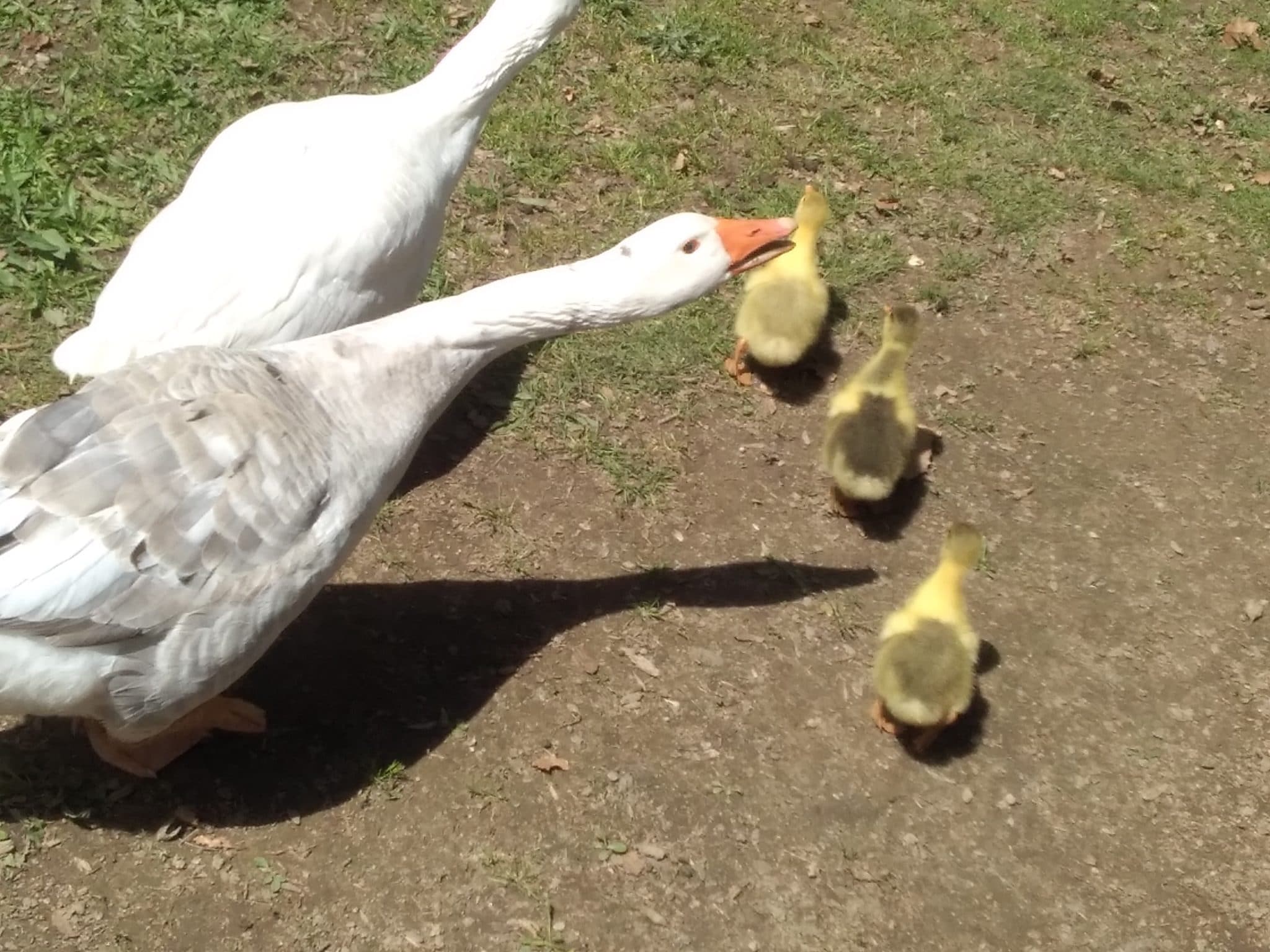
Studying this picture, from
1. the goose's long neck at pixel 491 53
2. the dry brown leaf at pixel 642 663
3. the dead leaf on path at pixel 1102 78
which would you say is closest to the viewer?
the dry brown leaf at pixel 642 663

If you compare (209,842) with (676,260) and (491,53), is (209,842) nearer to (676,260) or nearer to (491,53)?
(676,260)

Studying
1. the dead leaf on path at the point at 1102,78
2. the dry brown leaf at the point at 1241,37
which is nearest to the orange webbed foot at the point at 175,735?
the dead leaf on path at the point at 1102,78

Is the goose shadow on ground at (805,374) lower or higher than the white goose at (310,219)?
lower

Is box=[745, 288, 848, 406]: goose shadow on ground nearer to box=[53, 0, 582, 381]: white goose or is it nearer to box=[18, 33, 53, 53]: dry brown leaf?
box=[53, 0, 582, 381]: white goose

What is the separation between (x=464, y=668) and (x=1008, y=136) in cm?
429

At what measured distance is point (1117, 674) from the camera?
4051mm

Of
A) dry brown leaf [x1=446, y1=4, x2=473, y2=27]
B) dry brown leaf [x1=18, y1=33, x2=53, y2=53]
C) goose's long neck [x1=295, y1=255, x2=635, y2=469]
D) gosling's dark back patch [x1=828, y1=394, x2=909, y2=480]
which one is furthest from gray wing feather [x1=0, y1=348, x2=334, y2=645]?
dry brown leaf [x1=446, y1=4, x2=473, y2=27]

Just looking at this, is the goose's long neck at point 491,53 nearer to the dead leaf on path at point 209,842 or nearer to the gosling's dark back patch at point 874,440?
the gosling's dark back patch at point 874,440

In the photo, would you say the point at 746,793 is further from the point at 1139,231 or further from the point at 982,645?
the point at 1139,231

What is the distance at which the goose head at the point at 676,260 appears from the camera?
327 centimetres

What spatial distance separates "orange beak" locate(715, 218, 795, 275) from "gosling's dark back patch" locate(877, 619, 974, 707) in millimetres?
1244

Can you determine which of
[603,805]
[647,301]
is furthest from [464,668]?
[647,301]

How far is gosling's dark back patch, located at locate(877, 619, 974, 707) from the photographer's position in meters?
3.50

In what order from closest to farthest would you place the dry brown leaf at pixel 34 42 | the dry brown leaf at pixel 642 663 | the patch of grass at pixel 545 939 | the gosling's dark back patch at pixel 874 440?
the patch of grass at pixel 545 939, the dry brown leaf at pixel 642 663, the gosling's dark back patch at pixel 874 440, the dry brown leaf at pixel 34 42
